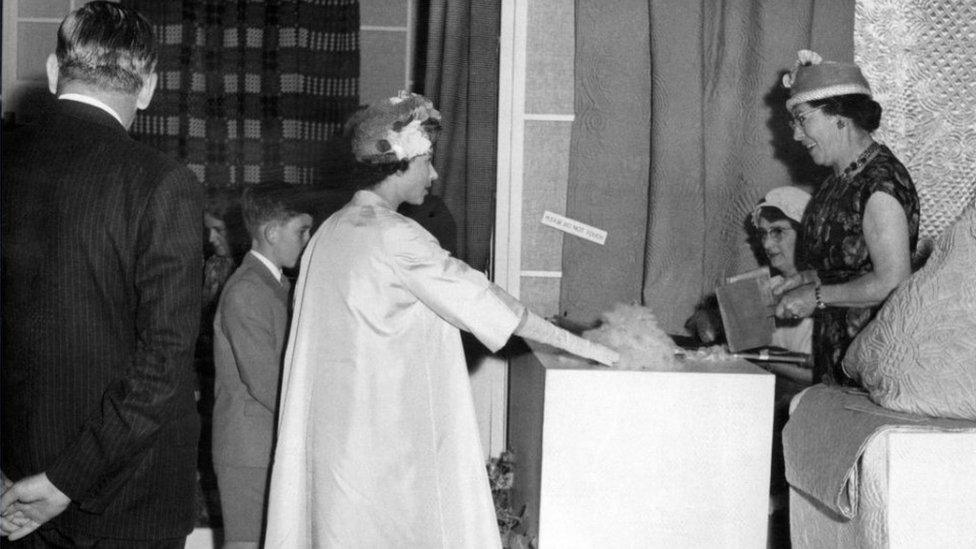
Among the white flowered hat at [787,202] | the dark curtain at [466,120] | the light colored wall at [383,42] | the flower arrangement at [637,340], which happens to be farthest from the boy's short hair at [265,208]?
the light colored wall at [383,42]

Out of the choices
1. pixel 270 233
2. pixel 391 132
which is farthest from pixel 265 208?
pixel 391 132

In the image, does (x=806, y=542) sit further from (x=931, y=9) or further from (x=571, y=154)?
(x=931, y=9)

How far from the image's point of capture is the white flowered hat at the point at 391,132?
2.43 m

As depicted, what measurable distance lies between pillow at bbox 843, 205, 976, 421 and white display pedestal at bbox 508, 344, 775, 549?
1.16 feet

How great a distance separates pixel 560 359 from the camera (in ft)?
8.24

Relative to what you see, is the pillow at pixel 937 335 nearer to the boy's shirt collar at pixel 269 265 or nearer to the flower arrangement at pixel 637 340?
the flower arrangement at pixel 637 340

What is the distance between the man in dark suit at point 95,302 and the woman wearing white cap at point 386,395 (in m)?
0.76

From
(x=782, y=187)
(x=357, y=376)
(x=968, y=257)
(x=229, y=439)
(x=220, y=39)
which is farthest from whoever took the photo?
(x=220, y=39)

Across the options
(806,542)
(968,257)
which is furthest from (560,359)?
(968,257)

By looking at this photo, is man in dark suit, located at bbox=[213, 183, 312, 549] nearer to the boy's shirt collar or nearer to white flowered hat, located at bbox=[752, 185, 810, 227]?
the boy's shirt collar

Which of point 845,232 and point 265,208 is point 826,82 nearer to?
point 845,232

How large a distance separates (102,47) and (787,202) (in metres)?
2.05

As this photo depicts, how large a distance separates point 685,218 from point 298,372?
130cm

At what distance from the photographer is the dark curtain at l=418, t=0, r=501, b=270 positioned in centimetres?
320
